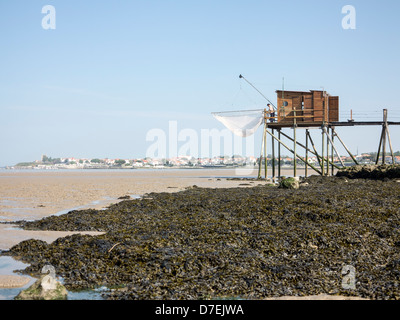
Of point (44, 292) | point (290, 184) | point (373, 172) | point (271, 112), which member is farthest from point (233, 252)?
point (271, 112)

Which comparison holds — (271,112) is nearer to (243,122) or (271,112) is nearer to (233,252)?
(243,122)

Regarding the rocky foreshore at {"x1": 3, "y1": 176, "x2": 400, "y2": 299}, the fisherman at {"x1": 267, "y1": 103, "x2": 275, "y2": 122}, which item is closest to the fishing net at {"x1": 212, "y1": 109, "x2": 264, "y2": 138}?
the fisherman at {"x1": 267, "y1": 103, "x2": 275, "y2": 122}

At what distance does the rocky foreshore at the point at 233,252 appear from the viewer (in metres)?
7.01

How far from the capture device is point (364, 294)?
657cm

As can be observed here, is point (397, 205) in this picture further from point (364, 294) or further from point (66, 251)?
point (66, 251)

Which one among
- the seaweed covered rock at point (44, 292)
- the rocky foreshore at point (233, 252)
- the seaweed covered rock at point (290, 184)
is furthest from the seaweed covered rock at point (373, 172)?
the seaweed covered rock at point (44, 292)

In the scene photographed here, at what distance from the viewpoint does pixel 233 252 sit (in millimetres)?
8961

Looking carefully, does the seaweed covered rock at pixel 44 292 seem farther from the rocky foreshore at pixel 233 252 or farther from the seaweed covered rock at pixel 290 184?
the seaweed covered rock at pixel 290 184

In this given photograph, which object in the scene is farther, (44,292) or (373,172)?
(373,172)

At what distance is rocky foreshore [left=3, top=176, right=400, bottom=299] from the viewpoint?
7.01 meters
